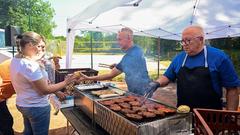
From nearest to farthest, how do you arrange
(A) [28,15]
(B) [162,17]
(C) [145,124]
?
(C) [145,124] → (B) [162,17] → (A) [28,15]

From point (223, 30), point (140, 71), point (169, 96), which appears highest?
point (223, 30)

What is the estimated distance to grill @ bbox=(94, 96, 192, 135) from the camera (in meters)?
1.56

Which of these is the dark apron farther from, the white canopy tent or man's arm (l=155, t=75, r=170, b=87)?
the white canopy tent

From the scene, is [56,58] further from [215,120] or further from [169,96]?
[169,96]

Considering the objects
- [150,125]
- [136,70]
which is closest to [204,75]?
[150,125]

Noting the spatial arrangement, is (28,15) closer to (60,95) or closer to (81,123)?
(60,95)

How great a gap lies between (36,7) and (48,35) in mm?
6413

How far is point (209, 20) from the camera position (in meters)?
6.01

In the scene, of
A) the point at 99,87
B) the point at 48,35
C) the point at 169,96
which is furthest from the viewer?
the point at 48,35

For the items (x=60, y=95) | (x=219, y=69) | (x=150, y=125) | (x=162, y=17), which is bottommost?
(x=60, y=95)

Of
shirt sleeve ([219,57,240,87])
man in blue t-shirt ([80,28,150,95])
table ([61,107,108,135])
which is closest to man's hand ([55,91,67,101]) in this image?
table ([61,107,108,135])

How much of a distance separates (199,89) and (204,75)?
0.45ft

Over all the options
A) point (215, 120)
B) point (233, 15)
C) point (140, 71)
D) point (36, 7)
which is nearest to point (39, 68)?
point (140, 71)

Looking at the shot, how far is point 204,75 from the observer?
7.06 ft
